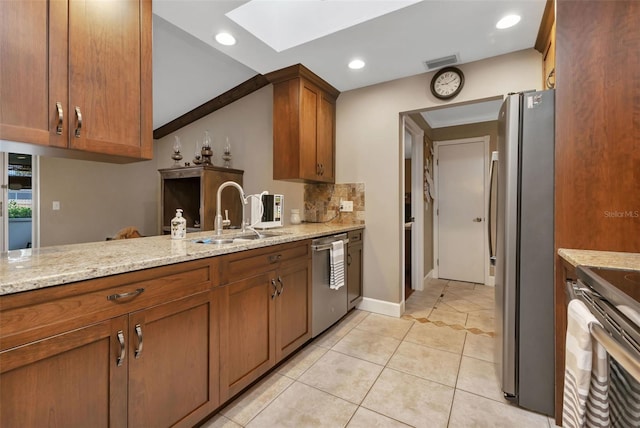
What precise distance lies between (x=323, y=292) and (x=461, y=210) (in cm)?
283

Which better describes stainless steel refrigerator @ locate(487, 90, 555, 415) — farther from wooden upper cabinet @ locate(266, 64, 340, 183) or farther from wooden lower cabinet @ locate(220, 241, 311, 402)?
wooden upper cabinet @ locate(266, 64, 340, 183)

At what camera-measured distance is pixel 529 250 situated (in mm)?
1529

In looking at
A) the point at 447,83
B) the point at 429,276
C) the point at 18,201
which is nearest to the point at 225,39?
the point at 447,83

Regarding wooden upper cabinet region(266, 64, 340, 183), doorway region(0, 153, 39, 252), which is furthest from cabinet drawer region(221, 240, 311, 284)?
doorway region(0, 153, 39, 252)

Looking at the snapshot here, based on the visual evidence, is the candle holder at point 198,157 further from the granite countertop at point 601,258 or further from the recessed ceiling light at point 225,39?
the granite countertop at point 601,258

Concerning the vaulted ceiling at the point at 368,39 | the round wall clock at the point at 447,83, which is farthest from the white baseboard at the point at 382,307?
the vaulted ceiling at the point at 368,39

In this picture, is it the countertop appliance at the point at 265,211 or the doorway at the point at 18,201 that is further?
the doorway at the point at 18,201

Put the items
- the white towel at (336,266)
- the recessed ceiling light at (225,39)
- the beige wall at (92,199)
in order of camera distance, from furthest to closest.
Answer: the beige wall at (92,199)
the white towel at (336,266)
the recessed ceiling light at (225,39)

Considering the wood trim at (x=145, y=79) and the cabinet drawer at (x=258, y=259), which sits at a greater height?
the wood trim at (x=145, y=79)

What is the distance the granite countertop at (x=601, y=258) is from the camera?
1.14m

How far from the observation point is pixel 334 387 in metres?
1.76

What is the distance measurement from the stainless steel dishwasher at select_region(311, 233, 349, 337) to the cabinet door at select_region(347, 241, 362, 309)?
21 cm

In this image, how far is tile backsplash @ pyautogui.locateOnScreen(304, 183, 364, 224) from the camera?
312 centimetres

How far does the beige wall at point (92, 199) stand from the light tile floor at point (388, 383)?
413 cm
